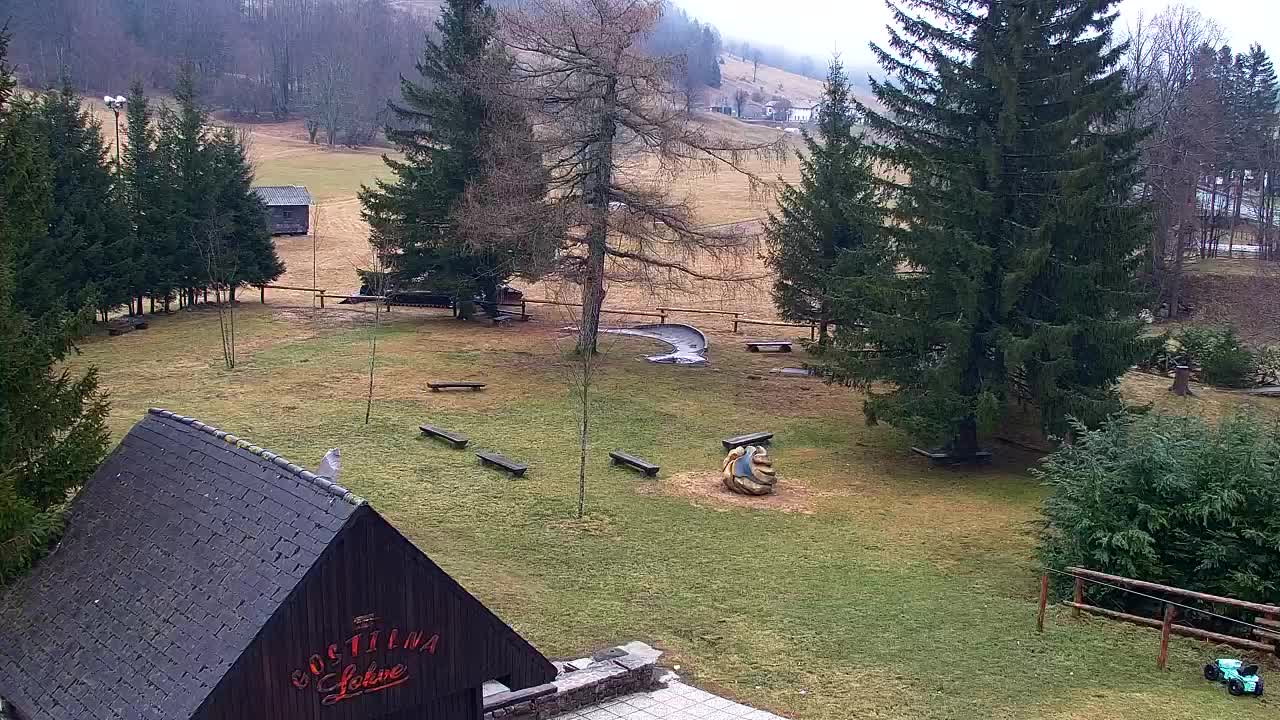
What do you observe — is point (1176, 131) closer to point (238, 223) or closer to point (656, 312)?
point (656, 312)

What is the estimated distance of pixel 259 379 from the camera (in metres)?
27.9

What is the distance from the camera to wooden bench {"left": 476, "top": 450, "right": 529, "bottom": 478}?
20.5 m

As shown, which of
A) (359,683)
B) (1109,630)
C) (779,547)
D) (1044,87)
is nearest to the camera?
(359,683)

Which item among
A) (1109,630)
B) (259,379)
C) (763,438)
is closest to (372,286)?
(259,379)

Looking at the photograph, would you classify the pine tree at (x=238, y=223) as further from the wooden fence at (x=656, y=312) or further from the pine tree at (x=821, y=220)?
the pine tree at (x=821, y=220)

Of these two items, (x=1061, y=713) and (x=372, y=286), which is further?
(x=372, y=286)

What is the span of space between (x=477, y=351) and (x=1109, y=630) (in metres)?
23.0

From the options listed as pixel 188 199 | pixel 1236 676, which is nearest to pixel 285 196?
pixel 188 199

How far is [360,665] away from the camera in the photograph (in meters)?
7.49

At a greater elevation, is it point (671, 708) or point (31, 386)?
point (31, 386)

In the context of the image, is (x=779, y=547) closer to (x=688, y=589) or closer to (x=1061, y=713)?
(x=688, y=589)

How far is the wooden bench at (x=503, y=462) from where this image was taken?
67.2 ft

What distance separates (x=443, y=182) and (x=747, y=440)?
18035mm

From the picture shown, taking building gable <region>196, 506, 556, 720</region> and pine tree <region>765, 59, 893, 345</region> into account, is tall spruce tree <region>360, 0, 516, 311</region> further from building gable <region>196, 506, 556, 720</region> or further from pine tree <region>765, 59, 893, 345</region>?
building gable <region>196, 506, 556, 720</region>
